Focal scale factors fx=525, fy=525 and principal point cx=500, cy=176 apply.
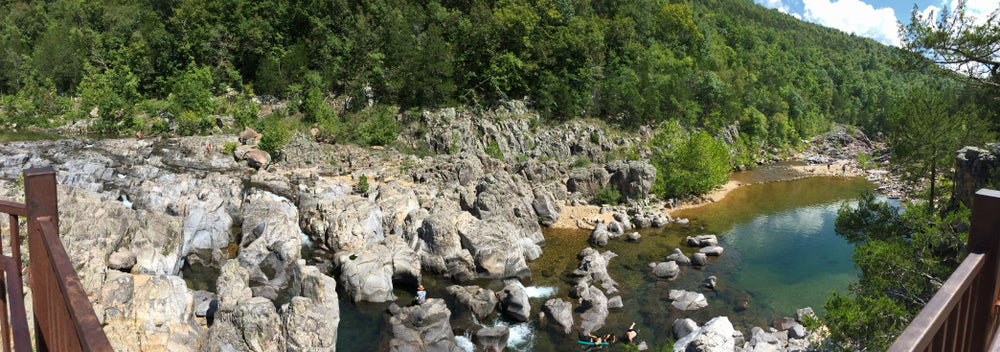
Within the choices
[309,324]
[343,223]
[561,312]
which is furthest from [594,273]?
[309,324]

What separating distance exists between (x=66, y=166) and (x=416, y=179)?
61.6 feet

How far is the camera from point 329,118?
46250mm

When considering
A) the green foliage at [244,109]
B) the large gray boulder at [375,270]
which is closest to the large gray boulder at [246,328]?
the large gray boulder at [375,270]

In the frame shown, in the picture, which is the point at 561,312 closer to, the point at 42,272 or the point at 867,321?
the point at 867,321

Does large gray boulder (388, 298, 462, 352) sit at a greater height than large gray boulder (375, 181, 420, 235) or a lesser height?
lesser

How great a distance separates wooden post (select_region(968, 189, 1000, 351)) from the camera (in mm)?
2832

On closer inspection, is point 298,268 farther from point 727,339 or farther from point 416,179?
point 416,179

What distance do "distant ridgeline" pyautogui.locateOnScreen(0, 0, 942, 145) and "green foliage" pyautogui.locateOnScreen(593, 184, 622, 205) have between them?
50.1ft

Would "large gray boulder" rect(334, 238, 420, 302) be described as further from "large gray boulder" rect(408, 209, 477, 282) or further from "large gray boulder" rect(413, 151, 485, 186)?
"large gray boulder" rect(413, 151, 485, 186)

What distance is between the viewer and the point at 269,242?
70.2 ft

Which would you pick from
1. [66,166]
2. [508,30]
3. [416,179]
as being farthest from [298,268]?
[508,30]

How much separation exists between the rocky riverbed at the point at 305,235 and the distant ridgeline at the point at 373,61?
10023 mm

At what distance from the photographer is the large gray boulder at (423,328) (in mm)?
15734

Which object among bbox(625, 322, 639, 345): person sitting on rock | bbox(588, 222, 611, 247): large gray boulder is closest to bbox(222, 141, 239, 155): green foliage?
bbox(588, 222, 611, 247): large gray boulder
